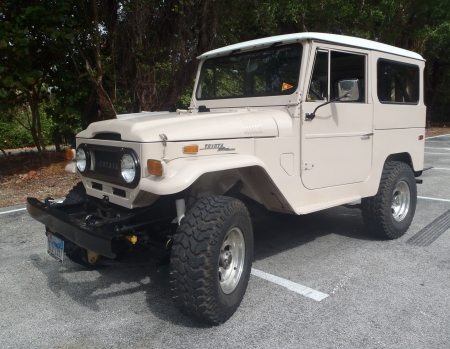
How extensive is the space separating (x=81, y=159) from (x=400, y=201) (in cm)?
373

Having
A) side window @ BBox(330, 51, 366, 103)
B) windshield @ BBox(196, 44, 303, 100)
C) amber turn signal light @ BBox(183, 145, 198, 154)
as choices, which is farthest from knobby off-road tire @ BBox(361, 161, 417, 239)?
amber turn signal light @ BBox(183, 145, 198, 154)

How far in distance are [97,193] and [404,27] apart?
1834cm

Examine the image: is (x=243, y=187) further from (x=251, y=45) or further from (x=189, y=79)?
(x=189, y=79)

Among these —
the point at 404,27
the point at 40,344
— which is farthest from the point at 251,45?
the point at 404,27

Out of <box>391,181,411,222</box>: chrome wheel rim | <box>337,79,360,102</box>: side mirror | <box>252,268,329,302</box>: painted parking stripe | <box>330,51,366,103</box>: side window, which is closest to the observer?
<box>252,268,329,302</box>: painted parking stripe

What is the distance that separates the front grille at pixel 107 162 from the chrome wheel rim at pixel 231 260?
1.01 meters

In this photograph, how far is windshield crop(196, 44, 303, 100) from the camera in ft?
13.5

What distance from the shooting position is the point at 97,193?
3.66 metres

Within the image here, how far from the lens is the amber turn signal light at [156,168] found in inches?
117

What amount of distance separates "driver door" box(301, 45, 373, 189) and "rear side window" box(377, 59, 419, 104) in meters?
0.29

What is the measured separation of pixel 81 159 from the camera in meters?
3.77

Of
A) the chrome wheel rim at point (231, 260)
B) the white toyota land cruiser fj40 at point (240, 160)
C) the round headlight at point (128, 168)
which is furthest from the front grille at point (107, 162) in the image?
the chrome wheel rim at point (231, 260)

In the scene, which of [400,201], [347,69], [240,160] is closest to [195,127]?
[240,160]

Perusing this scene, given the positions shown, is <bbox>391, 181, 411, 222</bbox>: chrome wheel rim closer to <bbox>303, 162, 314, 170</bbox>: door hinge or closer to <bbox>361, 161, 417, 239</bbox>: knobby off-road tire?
<bbox>361, 161, 417, 239</bbox>: knobby off-road tire
